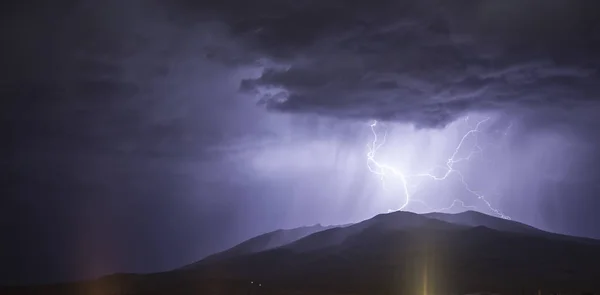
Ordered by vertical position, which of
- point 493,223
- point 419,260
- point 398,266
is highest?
point 493,223

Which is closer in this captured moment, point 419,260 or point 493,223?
point 419,260

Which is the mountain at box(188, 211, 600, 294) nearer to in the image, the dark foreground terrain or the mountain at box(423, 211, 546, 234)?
the dark foreground terrain

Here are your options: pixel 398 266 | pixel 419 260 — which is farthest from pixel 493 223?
pixel 398 266

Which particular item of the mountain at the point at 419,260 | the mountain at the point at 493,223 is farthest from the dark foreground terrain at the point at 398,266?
the mountain at the point at 493,223

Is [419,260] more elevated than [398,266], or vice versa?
[419,260]

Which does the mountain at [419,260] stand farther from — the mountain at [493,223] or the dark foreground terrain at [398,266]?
the mountain at [493,223]

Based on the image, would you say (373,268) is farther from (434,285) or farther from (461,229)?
(461,229)

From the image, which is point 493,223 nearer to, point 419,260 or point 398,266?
point 419,260

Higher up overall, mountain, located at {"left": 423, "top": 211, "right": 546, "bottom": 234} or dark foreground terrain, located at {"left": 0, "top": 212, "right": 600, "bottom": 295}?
mountain, located at {"left": 423, "top": 211, "right": 546, "bottom": 234}

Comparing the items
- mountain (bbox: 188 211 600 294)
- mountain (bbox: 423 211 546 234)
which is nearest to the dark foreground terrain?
mountain (bbox: 188 211 600 294)
